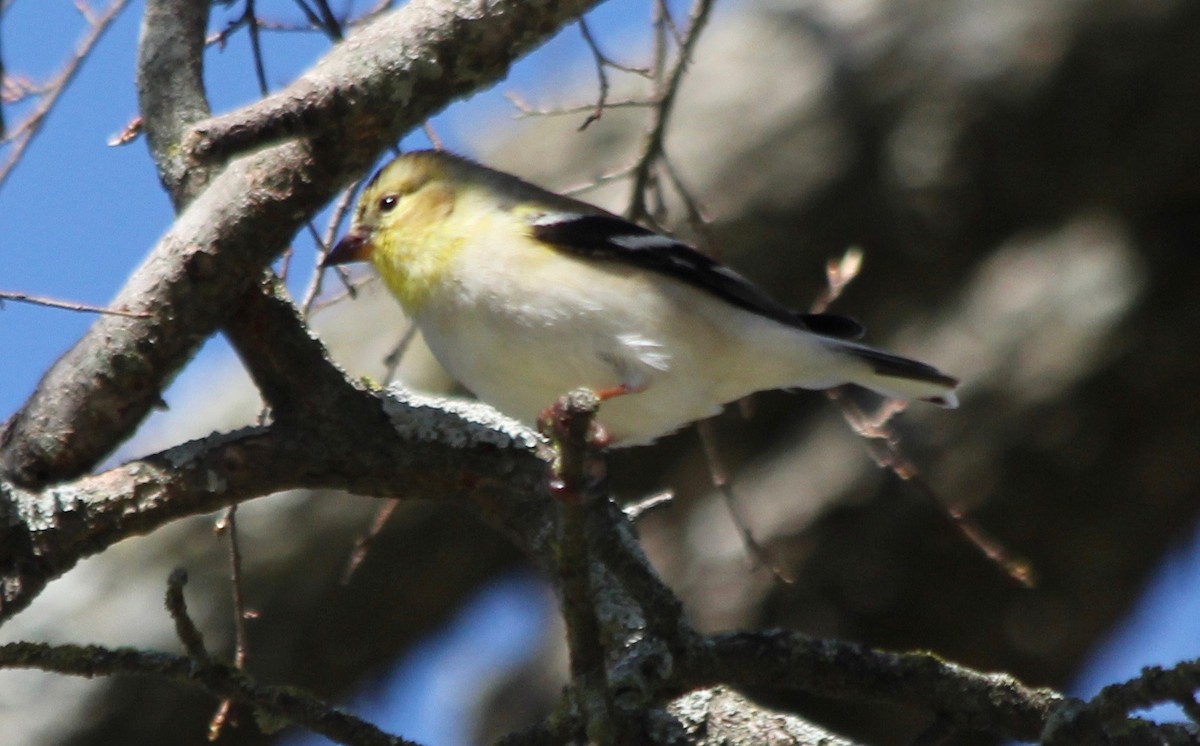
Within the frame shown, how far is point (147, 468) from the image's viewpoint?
2904 mm

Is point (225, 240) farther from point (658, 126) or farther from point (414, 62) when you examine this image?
point (658, 126)

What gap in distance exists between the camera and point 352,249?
14.4ft

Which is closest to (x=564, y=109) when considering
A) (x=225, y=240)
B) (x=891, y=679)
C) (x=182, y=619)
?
(x=225, y=240)

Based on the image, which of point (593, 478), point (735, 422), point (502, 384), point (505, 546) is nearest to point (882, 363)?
point (502, 384)

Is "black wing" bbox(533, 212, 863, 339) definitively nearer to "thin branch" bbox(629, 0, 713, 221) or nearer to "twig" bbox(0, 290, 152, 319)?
"thin branch" bbox(629, 0, 713, 221)

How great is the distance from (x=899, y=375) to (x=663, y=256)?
2.64 feet

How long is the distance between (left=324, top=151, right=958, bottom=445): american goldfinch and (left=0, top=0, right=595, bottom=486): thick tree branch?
0.82 metres

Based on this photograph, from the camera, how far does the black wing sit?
401 cm

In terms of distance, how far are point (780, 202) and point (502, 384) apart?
3724 mm

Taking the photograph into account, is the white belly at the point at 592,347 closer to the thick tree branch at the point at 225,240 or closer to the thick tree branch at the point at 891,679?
the thick tree branch at the point at 225,240

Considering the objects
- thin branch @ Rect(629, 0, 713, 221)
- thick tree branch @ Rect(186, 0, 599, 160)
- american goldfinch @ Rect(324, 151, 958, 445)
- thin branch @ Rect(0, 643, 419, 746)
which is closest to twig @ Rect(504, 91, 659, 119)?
thin branch @ Rect(629, 0, 713, 221)

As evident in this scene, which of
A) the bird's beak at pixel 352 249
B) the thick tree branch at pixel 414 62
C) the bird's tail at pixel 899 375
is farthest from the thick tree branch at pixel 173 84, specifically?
the bird's tail at pixel 899 375

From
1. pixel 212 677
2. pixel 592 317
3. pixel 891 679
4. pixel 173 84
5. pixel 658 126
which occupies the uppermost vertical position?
pixel 658 126

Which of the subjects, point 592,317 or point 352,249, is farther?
point 352,249
